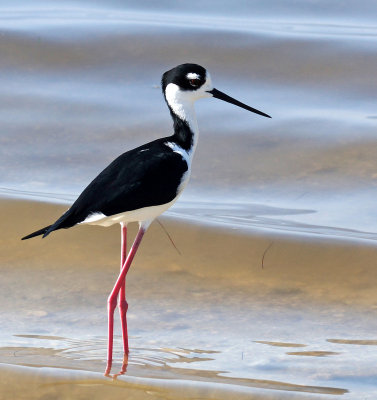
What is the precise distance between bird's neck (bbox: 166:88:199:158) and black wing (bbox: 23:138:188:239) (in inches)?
6.2

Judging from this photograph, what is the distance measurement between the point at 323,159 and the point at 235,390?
12.3ft

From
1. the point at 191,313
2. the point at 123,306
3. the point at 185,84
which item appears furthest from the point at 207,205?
the point at 185,84

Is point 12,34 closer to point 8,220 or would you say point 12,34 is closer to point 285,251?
point 8,220

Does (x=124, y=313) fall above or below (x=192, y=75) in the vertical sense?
below

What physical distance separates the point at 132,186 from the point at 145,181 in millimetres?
69

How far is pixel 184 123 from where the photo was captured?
16.8 feet

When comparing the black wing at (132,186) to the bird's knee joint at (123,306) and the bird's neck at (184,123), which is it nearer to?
the bird's neck at (184,123)

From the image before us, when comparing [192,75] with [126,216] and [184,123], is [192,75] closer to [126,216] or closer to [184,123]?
[184,123]

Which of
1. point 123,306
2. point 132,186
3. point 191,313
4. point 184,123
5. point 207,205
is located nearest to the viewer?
point 132,186

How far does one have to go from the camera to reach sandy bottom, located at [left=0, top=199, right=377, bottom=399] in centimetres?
457

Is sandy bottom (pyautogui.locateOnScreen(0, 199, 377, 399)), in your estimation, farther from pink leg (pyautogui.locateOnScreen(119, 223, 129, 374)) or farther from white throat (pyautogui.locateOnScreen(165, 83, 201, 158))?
white throat (pyautogui.locateOnScreen(165, 83, 201, 158))

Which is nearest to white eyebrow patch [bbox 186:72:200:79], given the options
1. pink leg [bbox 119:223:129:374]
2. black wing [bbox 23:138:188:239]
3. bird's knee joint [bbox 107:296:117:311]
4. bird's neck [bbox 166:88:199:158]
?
bird's neck [bbox 166:88:199:158]

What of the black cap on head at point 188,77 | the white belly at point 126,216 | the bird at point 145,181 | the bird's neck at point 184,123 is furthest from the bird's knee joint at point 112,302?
the black cap on head at point 188,77

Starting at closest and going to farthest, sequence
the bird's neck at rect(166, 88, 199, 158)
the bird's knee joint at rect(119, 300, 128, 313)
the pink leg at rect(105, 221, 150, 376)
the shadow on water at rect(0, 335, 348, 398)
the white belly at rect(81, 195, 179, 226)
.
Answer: the shadow on water at rect(0, 335, 348, 398)
the white belly at rect(81, 195, 179, 226)
the pink leg at rect(105, 221, 150, 376)
the bird's neck at rect(166, 88, 199, 158)
the bird's knee joint at rect(119, 300, 128, 313)
